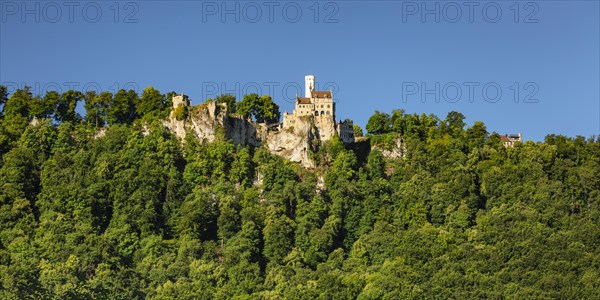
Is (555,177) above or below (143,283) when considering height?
above

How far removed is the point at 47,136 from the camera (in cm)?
10488

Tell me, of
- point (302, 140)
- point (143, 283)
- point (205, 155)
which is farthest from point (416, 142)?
point (143, 283)

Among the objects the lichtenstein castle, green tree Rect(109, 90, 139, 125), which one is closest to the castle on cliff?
the lichtenstein castle

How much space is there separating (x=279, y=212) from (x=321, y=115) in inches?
412

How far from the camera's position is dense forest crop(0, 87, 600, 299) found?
9369 centimetres

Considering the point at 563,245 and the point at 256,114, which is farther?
the point at 256,114

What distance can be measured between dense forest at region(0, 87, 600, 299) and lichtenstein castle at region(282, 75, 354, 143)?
135cm

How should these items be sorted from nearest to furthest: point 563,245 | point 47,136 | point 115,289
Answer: point 115,289
point 563,245
point 47,136

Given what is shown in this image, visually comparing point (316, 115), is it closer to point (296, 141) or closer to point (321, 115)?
point (321, 115)

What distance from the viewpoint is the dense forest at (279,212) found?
93.7 m

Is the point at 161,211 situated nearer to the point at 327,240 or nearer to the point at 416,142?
the point at 327,240

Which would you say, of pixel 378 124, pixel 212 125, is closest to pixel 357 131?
pixel 378 124

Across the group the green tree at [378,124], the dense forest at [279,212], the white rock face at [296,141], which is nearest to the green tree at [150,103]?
the dense forest at [279,212]

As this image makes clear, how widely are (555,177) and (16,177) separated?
3646cm
